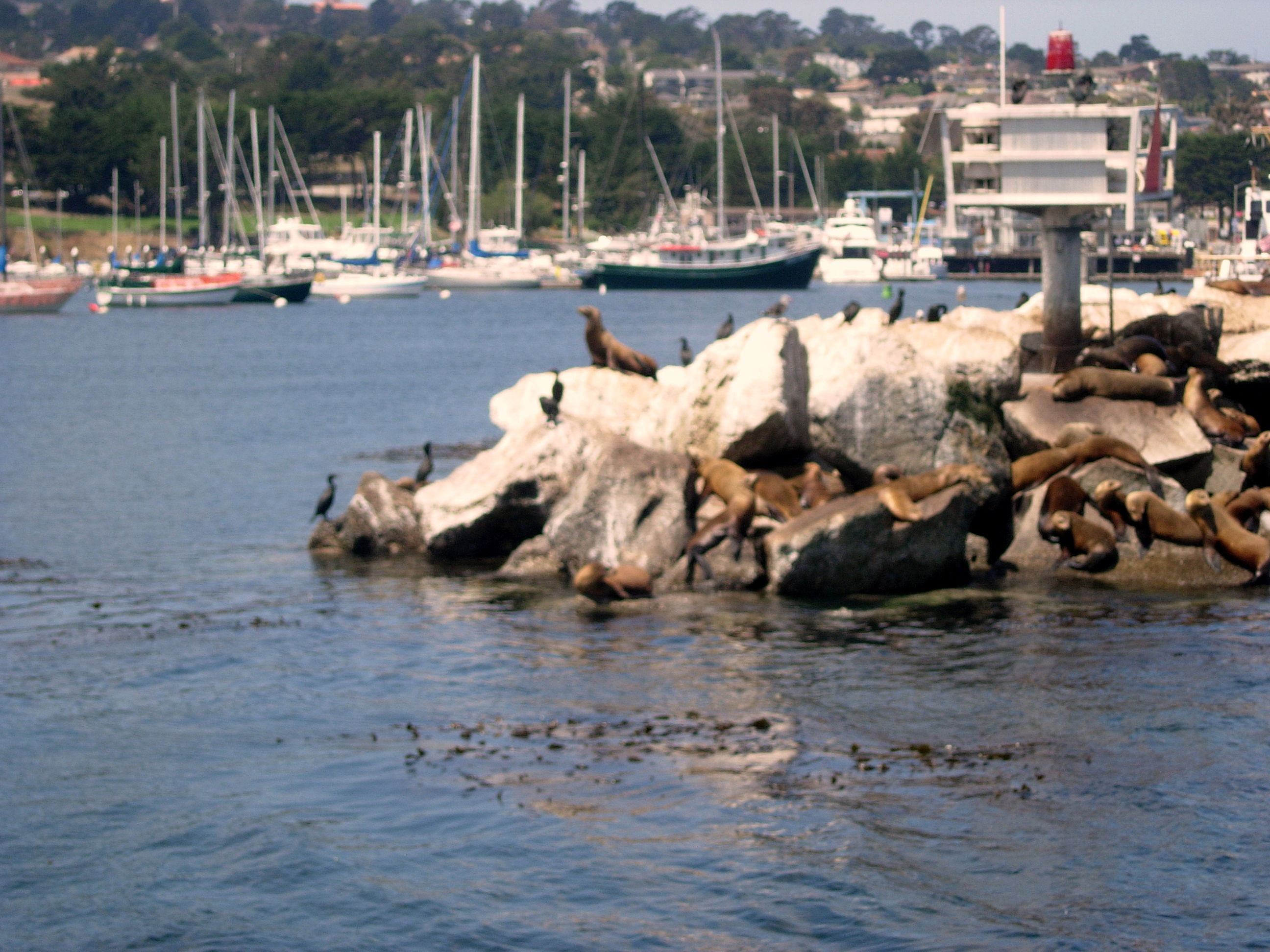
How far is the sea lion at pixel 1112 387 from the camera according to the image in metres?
20.3

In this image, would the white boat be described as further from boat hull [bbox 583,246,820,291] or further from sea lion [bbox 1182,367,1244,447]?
sea lion [bbox 1182,367,1244,447]

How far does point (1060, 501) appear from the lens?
18500mm

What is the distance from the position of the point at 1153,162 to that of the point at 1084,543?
8473 millimetres

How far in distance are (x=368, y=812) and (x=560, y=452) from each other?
8.58m

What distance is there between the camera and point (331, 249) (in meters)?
112

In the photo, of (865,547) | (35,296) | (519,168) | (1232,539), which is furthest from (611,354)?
(519,168)

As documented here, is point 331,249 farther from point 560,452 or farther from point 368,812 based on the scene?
point 368,812

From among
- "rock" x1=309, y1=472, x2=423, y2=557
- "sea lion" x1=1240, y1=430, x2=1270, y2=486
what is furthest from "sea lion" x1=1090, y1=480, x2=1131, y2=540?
"rock" x1=309, y1=472, x2=423, y2=557

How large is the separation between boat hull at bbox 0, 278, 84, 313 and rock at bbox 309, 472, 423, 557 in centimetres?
6772

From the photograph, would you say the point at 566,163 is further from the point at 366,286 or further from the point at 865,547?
the point at 865,547

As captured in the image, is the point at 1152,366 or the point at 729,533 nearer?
the point at 729,533

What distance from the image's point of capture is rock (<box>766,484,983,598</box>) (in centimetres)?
1722

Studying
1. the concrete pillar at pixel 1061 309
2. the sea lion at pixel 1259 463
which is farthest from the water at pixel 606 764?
the concrete pillar at pixel 1061 309

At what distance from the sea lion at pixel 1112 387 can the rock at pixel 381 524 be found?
27.6 feet
